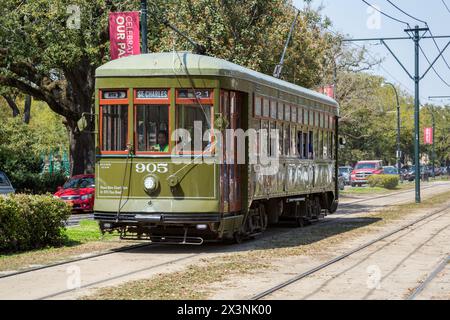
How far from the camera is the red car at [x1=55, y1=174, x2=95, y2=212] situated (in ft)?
105

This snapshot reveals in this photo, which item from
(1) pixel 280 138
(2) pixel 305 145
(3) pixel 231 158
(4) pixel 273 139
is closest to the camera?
(3) pixel 231 158

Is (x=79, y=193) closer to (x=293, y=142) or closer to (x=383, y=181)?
(x=293, y=142)

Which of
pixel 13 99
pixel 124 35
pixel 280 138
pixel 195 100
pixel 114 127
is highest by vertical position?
pixel 13 99

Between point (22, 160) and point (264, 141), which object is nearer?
point (264, 141)

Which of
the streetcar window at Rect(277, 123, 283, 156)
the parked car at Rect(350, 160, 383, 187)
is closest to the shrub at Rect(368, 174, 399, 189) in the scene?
the parked car at Rect(350, 160, 383, 187)

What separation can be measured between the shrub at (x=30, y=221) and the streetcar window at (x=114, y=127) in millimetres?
1712

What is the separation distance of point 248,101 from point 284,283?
20.3ft

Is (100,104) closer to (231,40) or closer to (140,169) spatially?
(140,169)

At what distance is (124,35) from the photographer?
23625 millimetres

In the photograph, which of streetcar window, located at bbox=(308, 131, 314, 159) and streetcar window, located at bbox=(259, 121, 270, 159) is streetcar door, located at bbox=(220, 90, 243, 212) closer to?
streetcar window, located at bbox=(259, 121, 270, 159)

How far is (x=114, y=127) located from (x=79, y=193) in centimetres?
1617

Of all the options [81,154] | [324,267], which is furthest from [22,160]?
[324,267]

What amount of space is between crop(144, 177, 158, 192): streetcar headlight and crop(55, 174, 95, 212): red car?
15.6 meters
